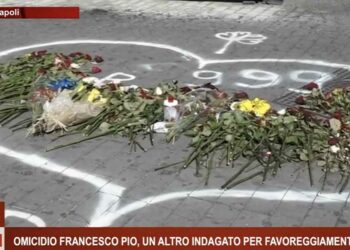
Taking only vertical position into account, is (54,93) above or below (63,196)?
above

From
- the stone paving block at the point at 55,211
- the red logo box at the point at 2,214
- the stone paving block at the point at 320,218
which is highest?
the stone paving block at the point at 320,218

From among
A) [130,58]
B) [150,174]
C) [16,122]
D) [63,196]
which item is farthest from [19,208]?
[130,58]

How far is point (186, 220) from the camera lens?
11.8 feet

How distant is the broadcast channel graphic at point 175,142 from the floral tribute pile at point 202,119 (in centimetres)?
1

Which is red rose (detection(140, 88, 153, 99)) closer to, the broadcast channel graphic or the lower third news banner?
the broadcast channel graphic

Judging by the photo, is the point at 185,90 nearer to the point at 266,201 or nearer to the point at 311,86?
the point at 311,86

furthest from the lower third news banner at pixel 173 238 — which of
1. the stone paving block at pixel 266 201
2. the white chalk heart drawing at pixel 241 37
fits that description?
the white chalk heart drawing at pixel 241 37

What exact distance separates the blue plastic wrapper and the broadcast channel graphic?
0.04ft

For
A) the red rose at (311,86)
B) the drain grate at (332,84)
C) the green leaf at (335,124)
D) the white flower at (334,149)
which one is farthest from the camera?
the red rose at (311,86)

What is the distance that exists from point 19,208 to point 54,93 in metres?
1.73

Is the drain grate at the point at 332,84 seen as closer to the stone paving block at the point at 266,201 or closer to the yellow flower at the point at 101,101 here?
the stone paving block at the point at 266,201

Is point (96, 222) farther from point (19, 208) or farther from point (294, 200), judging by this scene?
point (294, 200)

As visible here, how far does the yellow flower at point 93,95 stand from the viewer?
5091mm

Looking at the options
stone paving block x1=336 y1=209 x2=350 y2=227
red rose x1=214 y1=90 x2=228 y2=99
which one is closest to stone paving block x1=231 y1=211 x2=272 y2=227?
stone paving block x1=336 y1=209 x2=350 y2=227
